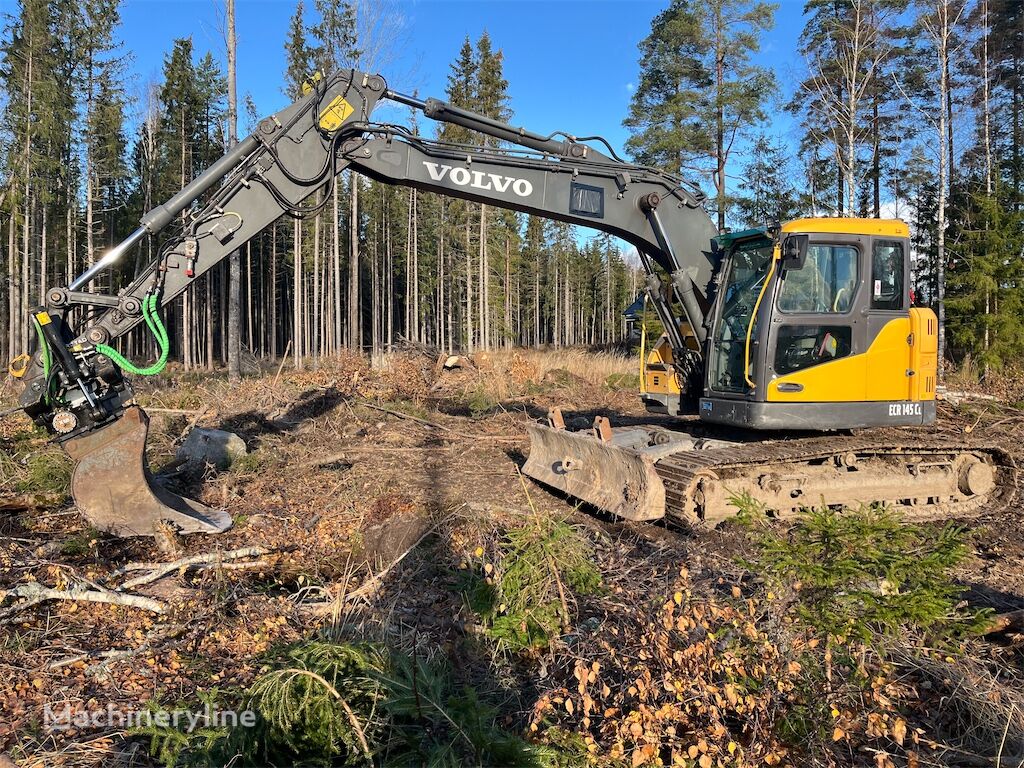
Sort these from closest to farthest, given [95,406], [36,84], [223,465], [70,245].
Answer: [95,406], [223,465], [36,84], [70,245]

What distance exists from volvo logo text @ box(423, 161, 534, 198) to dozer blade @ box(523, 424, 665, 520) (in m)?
2.81

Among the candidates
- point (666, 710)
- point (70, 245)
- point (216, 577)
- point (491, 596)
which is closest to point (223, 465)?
point (216, 577)

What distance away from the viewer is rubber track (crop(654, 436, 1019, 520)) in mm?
6355

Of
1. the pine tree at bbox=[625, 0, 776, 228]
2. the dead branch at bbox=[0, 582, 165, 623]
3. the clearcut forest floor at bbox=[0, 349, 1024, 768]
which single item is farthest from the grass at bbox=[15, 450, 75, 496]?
the pine tree at bbox=[625, 0, 776, 228]

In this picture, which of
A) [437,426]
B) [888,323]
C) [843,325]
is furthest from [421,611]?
[437,426]

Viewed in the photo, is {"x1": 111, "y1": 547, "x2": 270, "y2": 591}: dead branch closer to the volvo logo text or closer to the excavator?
the excavator

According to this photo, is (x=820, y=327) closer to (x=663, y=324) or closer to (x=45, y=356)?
(x=663, y=324)

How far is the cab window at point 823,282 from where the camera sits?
6.66m

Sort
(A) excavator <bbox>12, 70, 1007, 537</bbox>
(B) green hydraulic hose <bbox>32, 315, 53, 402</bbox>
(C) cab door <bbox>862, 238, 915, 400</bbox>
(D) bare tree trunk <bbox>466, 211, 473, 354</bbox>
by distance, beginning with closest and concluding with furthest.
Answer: (B) green hydraulic hose <bbox>32, 315, 53, 402</bbox> < (A) excavator <bbox>12, 70, 1007, 537</bbox> < (C) cab door <bbox>862, 238, 915, 400</bbox> < (D) bare tree trunk <bbox>466, 211, 473, 354</bbox>

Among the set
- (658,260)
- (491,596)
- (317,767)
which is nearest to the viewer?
(317,767)

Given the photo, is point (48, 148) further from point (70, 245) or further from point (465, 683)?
point (465, 683)

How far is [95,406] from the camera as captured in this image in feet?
17.5

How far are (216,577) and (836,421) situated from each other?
231 inches

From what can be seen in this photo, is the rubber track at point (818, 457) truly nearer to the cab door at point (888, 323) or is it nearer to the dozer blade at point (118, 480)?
the cab door at point (888, 323)
